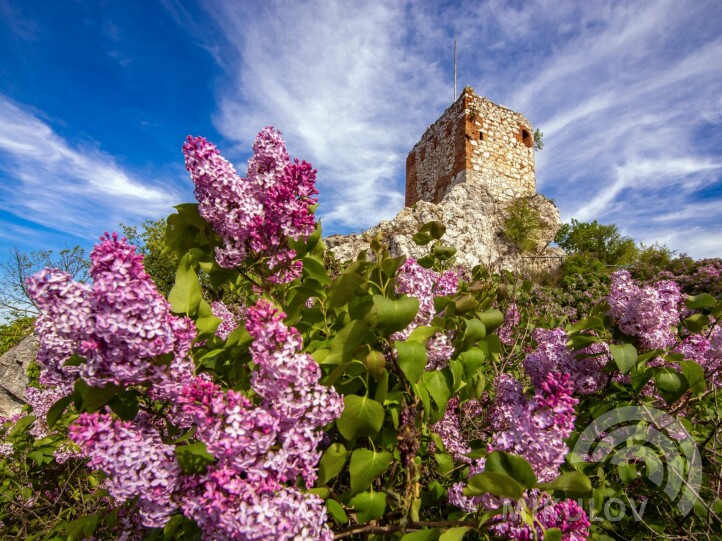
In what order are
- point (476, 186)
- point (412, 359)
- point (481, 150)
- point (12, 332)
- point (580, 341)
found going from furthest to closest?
1. point (481, 150)
2. point (476, 186)
3. point (12, 332)
4. point (580, 341)
5. point (412, 359)

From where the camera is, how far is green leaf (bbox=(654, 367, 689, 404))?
1.40m

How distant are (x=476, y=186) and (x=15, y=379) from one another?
1152 centimetres

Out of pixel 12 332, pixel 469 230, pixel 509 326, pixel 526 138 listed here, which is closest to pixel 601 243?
pixel 526 138

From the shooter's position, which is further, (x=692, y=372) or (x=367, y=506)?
(x=692, y=372)

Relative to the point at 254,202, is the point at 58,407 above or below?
below

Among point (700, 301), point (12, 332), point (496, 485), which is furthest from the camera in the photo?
point (12, 332)

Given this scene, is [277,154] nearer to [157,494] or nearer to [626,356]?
[157,494]

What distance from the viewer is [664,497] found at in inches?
63.0

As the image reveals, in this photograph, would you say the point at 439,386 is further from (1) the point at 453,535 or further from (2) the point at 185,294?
(2) the point at 185,294

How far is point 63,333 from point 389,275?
0.81 meters

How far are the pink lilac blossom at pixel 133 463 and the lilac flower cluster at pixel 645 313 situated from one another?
1.83 metres

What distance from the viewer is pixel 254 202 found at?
3.84 ft

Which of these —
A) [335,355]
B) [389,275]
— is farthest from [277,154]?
[335,355]

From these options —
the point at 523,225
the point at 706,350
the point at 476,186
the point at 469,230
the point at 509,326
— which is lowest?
the point at 706,350
